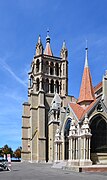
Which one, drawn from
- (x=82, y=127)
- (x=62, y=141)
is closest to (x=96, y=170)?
(x=82, y=127)

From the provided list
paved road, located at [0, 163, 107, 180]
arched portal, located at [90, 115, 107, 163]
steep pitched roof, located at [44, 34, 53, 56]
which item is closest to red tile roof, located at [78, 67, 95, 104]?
arched portal, located at [90, 115, 107, 163]

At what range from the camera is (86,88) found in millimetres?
49781

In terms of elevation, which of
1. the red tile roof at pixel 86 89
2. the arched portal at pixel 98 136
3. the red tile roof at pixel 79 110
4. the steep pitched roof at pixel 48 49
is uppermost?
the steep pitched roof at pixel 48 49

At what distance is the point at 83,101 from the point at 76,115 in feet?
17.7

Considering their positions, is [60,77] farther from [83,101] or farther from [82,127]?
[82,127]

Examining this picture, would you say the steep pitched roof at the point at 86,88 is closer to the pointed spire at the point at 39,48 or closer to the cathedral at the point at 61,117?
the cathedral at the point at 61,117

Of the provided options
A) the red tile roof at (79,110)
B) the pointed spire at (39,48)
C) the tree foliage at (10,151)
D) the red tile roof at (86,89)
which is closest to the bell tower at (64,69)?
the pointed spire at (39,48)

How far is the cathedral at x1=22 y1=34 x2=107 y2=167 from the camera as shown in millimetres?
40156

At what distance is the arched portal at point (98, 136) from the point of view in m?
40.1

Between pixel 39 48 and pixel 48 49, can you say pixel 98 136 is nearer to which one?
pixel 39 48

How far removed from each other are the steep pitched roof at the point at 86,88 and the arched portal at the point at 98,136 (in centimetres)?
645

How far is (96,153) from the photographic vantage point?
40062 millimetres

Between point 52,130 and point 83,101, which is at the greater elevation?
point 83,101

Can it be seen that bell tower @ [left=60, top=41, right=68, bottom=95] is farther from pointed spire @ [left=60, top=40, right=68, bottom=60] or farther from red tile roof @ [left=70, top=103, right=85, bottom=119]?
red tile roof @ [left=70, top=103, right=85, bottom=119]
